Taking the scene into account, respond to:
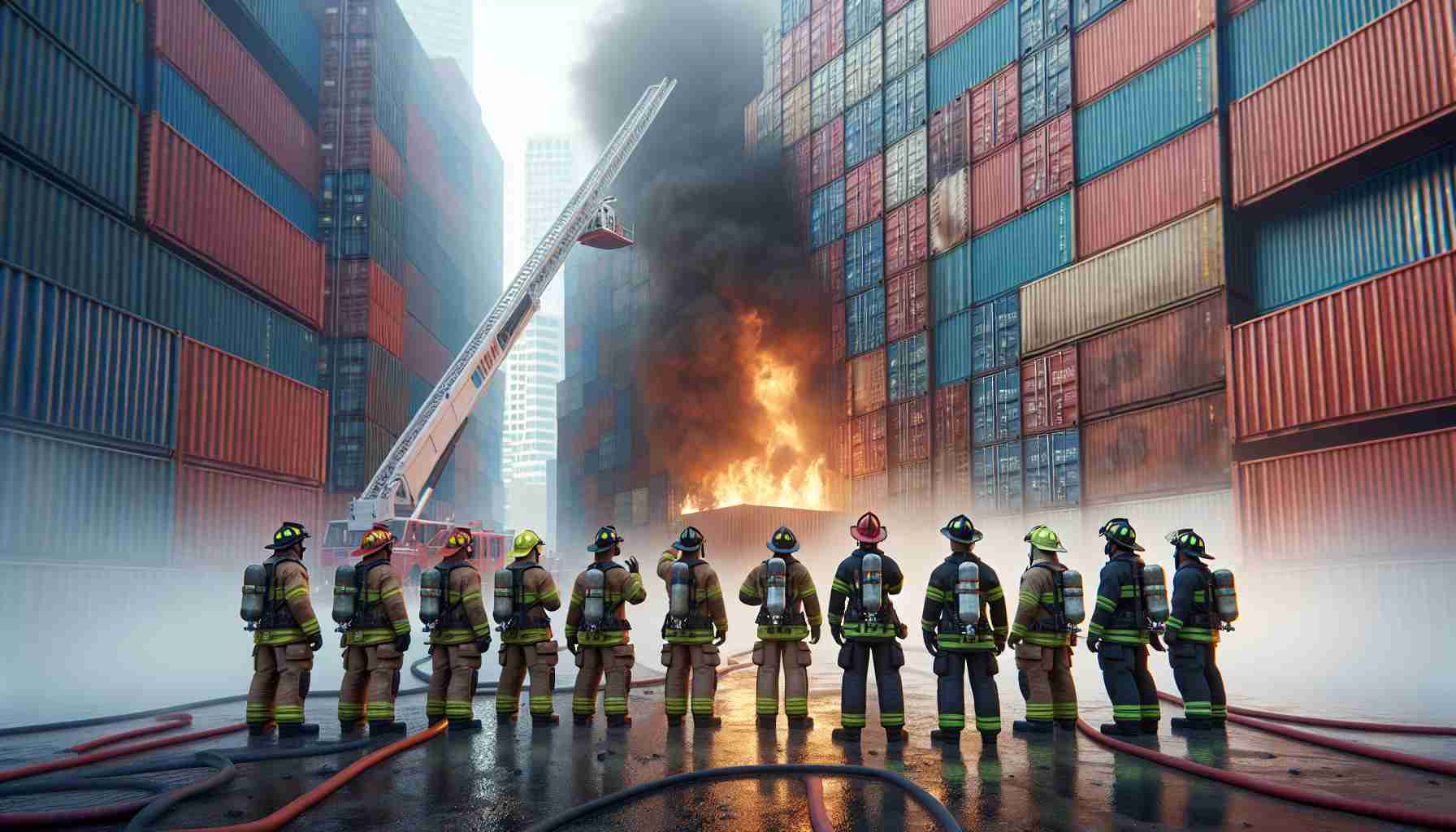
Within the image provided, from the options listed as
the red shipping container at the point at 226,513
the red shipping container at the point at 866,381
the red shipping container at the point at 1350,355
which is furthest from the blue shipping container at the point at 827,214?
the red shipping container at the point at 226,513

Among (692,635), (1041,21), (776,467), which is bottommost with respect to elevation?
(692,635)

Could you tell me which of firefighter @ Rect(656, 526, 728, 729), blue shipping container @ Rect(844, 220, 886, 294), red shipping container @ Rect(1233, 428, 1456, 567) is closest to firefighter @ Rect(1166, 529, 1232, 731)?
firefighter @ Rect(656, 526, 728, 729)

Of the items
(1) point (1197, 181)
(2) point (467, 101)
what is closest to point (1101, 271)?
(1) point (1197, 181)

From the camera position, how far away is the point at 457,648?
10336 mm

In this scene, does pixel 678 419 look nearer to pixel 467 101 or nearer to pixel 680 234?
pixel 680 234

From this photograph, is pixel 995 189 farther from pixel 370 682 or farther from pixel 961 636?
pixel 370 682

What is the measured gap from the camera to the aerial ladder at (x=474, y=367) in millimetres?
30203

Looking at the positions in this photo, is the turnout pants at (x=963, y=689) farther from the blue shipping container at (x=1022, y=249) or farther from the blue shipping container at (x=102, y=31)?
the blue shipping container at (x=1022, y=249)

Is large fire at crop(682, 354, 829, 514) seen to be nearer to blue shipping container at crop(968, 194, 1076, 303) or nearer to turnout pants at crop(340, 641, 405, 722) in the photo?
blue shipping container at crop(968, 194, 1076, 303)

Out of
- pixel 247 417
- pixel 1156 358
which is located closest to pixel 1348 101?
pixel 1156 358

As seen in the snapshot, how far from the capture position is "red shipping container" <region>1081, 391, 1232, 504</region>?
23188 mm

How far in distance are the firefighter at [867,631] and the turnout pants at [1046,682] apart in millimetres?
1205

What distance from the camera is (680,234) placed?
1887 inches

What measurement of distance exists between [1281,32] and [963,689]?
2085 centimetres
